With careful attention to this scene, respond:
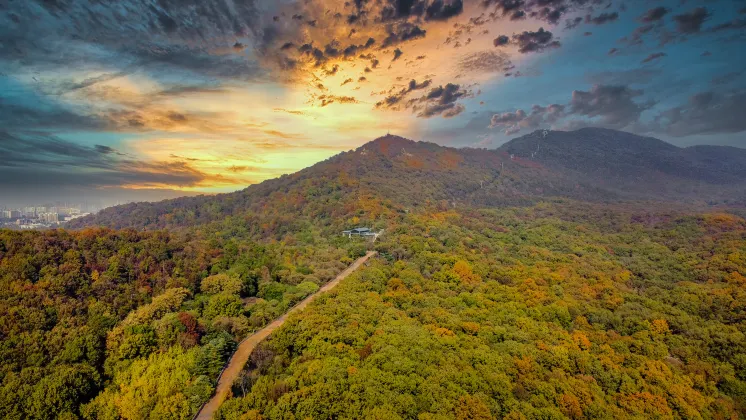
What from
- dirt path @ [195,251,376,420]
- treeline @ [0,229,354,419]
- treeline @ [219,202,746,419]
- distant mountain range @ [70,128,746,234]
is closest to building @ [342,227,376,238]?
treeline @ [219,202,746,419]

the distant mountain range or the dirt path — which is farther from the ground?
the distant mountain range

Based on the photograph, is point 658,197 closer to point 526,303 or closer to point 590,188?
point 590,188

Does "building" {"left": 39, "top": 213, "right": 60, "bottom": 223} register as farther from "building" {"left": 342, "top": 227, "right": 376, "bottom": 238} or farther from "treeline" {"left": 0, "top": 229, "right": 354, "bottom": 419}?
"building" {"left": 342, "top": 227, "right": 376, "bottom": 238}

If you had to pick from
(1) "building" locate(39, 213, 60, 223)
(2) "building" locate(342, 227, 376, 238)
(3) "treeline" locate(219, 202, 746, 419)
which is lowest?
(3) "treeline" locate(219, 202, 746, 419)

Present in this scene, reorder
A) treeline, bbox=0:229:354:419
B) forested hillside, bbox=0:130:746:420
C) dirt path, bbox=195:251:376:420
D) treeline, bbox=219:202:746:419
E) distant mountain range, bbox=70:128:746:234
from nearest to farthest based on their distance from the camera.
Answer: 1. treeline, bbox=219:202:746:419
2. dirt path, bbox=195:251:376:420
3. forested hillside, bbox=0:130:746:420
4. treeline, bbox=0:229:354:419
5. distant mountain range, bbox=70:128:746:234

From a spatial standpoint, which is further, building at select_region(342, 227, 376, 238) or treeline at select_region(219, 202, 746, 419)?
building at select_region(342, 227, 376, 238)

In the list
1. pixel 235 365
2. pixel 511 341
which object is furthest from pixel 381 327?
pixel 235 365

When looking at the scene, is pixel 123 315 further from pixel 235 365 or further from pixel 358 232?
pixel 358 232
